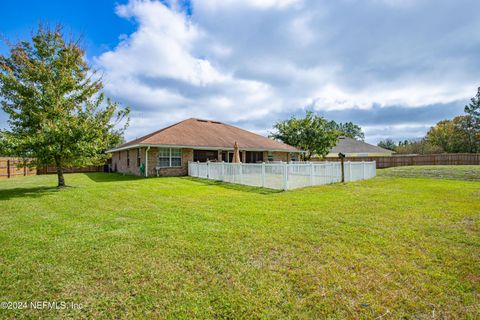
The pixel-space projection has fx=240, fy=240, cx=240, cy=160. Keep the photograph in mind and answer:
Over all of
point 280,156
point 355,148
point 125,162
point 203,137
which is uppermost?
point 203,137

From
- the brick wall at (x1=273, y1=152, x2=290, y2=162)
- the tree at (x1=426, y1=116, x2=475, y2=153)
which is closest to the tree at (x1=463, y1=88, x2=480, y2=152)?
the tree at (x1=426, y1=116, x2=475, y2=153)

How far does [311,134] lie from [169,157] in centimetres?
1631

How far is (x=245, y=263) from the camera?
10.9 feet

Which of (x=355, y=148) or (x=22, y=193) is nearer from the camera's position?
(x=22, y=193)

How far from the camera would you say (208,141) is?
19.5m

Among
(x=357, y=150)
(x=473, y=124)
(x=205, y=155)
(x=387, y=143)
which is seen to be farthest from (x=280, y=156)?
(x=387, y=143)

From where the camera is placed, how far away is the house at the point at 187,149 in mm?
16984

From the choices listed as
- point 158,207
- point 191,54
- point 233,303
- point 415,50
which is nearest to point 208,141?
point 191,54

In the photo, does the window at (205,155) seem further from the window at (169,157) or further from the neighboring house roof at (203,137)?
the window at (169,157)

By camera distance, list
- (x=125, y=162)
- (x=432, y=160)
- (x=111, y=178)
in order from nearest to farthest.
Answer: (x=111, y=178)
(x=125, y=162)
(x=432, y=160)

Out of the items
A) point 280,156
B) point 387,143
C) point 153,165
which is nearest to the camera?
point 153,165

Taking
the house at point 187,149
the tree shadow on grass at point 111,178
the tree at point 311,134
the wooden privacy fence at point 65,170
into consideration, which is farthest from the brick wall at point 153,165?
the tree at point 311,134

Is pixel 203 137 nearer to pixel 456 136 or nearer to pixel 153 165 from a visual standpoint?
pixel 153 165

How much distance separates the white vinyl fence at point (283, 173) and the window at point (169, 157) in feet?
9.09
